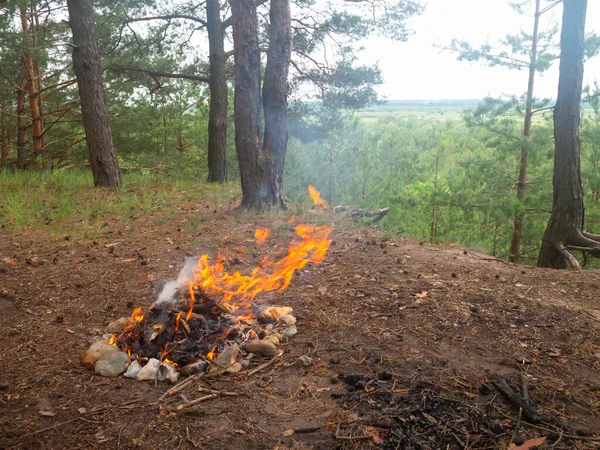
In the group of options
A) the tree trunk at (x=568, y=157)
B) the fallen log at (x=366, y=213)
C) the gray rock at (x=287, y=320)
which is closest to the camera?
the gray rock at (x=287, y=320)

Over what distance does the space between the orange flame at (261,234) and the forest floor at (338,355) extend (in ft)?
0.48

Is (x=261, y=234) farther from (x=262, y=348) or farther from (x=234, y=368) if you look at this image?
(x=234, y=368)

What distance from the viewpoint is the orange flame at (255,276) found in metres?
4.38

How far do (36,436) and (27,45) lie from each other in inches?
444

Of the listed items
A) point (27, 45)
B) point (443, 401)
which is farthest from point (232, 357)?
point (27, 45)

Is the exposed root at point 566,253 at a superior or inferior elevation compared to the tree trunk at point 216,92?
inferior

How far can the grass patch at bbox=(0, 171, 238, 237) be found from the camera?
6727 mm

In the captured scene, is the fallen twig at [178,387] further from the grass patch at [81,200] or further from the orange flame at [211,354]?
the grass patch at [81,200]

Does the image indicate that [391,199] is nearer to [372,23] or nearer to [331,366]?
[372,23]

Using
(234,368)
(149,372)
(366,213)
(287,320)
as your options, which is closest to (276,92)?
(366,213)

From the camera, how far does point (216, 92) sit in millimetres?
12195

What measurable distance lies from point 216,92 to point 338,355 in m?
10.3

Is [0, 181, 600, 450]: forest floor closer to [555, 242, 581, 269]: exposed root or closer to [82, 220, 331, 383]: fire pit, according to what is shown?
[82, 220, 331, 383]: fire pit

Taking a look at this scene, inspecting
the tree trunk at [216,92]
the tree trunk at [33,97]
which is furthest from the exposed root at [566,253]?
the tree trunk at [33,97]
